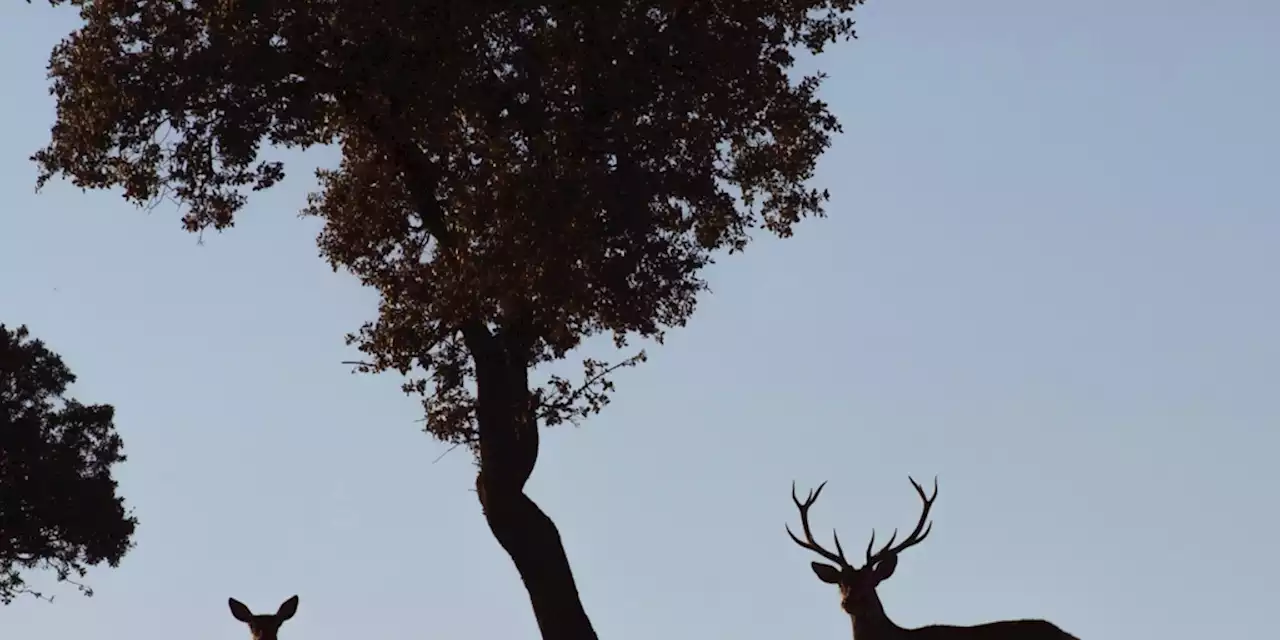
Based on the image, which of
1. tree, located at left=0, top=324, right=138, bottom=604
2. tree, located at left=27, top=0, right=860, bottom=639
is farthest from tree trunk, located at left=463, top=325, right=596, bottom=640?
tree, located at left=0, top=324, right=138, bottom=604

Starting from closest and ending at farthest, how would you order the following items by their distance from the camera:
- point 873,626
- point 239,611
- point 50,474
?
point 873,626 < point 239,611 < point 50,474

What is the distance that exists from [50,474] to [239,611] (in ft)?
41.9

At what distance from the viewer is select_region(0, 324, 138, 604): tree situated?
42.5m

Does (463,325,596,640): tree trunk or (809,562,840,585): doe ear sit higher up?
(463,325,596,640): tree trunk

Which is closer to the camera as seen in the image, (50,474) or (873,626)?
(873,626)

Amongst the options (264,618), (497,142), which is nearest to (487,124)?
(497,142)

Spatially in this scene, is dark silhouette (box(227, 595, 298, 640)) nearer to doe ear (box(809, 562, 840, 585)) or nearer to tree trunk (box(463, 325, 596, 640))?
tree trunk (box(463, 325, 596, 640))

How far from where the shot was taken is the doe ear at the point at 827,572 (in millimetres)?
27000

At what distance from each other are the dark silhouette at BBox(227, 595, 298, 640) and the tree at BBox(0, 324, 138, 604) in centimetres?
1260

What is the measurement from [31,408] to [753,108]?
60.8ft

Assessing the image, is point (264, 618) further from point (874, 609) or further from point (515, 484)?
point (874, 609)

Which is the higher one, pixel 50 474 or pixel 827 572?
pixel 50 474

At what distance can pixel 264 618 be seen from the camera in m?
31.2

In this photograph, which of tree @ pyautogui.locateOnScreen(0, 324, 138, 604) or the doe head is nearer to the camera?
the doe head
